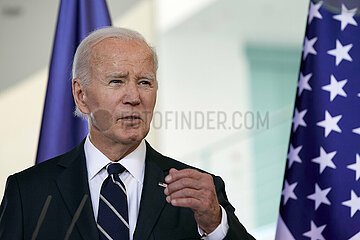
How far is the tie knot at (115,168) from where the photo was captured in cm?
163

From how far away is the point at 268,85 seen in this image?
8.91 metres

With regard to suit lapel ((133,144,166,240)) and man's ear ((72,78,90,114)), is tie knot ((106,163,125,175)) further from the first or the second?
man's ear ((72,78,90,114))

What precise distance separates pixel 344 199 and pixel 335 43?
0.54m

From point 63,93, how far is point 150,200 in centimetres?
92

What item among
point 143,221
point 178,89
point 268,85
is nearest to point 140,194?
point 143,221

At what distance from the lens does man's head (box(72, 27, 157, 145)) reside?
159cm

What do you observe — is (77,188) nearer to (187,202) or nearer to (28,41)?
(187,202)

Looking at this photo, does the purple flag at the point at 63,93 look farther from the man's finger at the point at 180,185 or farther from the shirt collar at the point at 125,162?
the man's finger at the point at 180,185

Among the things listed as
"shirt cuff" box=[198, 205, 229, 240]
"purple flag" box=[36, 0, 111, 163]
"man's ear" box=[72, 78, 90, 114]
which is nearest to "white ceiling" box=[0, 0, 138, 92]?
"purple flag" box=[36, 0, 111, 163]

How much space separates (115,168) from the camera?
1.63 meters

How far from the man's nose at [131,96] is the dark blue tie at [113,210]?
0.18m

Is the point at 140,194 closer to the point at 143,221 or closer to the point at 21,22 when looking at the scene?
the point at 143,221

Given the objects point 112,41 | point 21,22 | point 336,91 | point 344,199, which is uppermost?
point 21,22

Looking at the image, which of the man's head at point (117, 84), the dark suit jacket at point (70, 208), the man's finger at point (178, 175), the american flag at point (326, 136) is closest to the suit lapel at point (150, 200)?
the dark suit jacket at point (70, 208)
